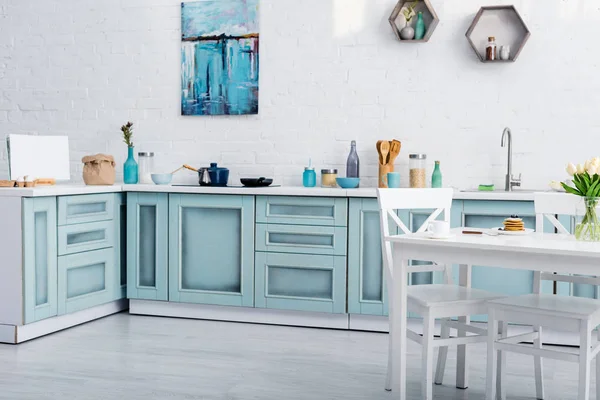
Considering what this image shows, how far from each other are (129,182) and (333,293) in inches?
68.2

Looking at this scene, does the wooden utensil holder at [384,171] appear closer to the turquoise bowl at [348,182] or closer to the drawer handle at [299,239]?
the turquoise bowl at [348,182]

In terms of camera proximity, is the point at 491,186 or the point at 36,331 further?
the point at 491,186

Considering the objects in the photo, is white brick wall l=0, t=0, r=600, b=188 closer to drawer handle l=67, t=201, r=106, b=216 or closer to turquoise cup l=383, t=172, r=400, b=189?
turquoise cup l=383, t=172, r=400, b=189

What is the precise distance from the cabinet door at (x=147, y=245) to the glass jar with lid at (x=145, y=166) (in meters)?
0.42

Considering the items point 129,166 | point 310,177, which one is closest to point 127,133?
point 129,166

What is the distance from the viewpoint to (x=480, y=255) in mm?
2703

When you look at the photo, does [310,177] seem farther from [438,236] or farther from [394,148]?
[438,236]

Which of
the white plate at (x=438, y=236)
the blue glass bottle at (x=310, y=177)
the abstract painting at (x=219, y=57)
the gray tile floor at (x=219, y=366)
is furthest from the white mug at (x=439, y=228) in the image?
the abstract painting at (x=219, y=57)

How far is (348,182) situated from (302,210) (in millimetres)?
370

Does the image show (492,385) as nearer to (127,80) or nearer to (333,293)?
(333,293)

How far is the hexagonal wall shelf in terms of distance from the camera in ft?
15.5

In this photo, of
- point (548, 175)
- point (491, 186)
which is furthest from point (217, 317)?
point (548, 175)

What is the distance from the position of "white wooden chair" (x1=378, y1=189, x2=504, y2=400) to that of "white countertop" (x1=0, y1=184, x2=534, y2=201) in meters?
0.84

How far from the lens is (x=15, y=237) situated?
4.05m
